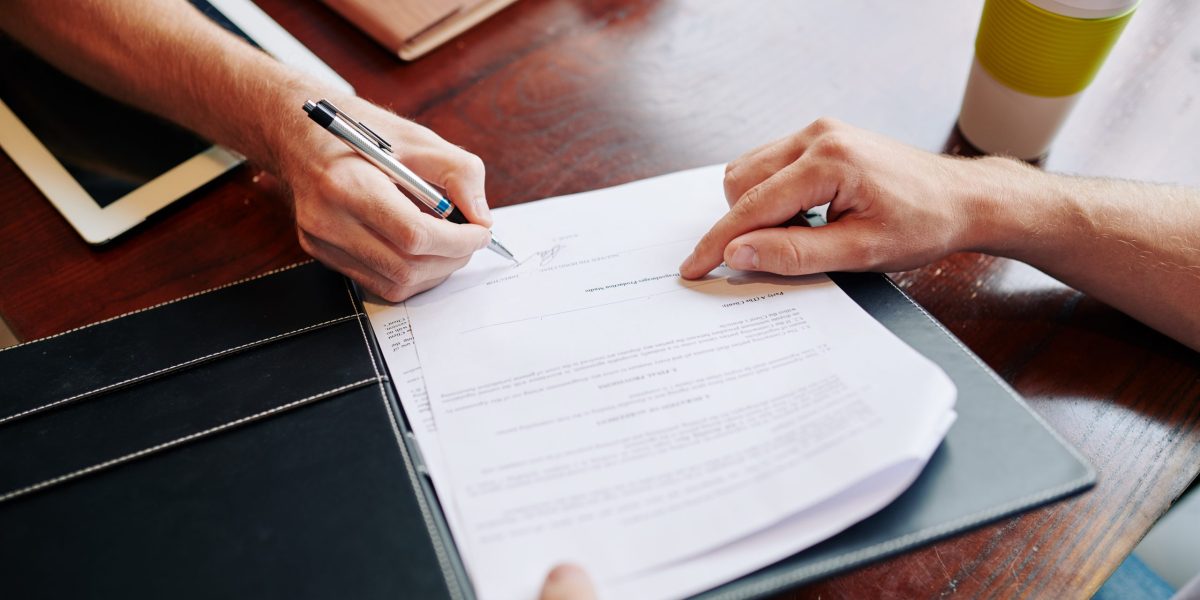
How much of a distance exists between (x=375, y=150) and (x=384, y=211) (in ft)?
0.23

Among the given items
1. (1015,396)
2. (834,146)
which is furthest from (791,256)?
(1015,396)

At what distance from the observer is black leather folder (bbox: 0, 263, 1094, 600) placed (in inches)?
21.5

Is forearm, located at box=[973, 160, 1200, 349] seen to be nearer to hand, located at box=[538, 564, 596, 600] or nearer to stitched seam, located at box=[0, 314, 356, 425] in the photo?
hand, located at box=[538, 564, 596, 600]

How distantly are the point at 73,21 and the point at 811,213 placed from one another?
0.93 m

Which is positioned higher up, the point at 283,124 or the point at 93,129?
the point at 283,124

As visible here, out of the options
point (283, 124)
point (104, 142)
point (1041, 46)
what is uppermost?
point (1041, 46)

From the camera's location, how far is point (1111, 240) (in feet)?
2.60

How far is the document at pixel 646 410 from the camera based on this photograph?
21.8 inches

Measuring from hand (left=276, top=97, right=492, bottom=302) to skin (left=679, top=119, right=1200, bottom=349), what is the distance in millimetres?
226

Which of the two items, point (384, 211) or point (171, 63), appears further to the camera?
point (171, 63)

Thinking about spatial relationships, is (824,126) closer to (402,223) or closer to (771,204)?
(771,204)

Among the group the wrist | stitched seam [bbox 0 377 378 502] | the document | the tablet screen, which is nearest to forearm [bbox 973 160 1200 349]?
the wrist
